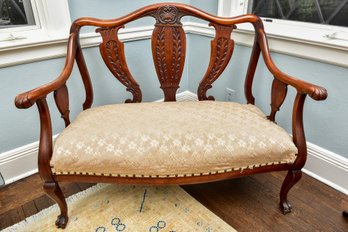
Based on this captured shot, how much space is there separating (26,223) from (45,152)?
0.47m

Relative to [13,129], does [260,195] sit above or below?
below

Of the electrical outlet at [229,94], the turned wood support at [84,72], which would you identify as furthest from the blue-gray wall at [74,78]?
the electrical outlet at [229,94]

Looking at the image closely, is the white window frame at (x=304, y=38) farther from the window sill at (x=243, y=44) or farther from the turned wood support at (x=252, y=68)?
the turned wood support at (x=252, y=68)

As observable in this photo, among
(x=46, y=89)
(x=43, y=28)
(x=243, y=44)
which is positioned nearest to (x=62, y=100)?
(x=46, y=89)

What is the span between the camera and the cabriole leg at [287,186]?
113 cm

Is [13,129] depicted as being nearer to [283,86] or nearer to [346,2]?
[283,86]

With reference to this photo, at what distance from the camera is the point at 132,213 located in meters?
1.25

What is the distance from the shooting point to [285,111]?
1511mm

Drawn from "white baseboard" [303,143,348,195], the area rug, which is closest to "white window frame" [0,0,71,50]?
the area rug

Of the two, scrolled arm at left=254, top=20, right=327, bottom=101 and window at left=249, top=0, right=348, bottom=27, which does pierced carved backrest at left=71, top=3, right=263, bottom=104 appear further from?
window at left=249, top=0, right=348, bottom=27

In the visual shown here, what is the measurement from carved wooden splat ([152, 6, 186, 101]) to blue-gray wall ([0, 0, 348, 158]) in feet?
1.16

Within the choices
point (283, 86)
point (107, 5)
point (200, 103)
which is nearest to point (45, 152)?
point (200, 103)

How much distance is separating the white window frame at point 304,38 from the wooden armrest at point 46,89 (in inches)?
36.7

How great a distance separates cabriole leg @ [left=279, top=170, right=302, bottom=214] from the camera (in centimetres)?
113
